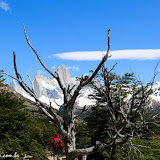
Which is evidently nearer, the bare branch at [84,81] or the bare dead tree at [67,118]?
the bare branch at [84,81]

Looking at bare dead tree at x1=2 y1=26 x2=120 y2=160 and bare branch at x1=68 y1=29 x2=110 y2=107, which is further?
bare dead tree at x1=2 y1=26 x2=120 y2=160

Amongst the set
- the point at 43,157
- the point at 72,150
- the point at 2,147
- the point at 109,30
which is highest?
the point at 109,30

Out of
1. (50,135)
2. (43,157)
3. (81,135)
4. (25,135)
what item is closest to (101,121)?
(81,135)

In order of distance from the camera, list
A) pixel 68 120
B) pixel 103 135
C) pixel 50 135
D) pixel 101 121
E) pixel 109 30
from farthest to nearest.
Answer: pixel 50 135 < pixel 101 121 < pixel 103 135 < pixel 68 120 < pixel 109 30

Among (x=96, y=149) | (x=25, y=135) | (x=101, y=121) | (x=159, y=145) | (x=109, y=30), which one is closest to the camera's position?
(x=109, y=30)

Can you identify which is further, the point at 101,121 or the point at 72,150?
the point at 101,121

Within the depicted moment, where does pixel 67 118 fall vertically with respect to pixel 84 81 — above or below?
Answer: below

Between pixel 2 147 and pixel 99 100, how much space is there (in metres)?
10.5

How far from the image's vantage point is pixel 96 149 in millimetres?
5281

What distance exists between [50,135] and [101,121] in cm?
1402

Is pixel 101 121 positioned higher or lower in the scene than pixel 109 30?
lower

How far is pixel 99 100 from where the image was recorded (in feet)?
76.1

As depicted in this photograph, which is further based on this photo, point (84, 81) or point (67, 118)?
point (67, 118)

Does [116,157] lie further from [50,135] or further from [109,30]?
[50,135]
